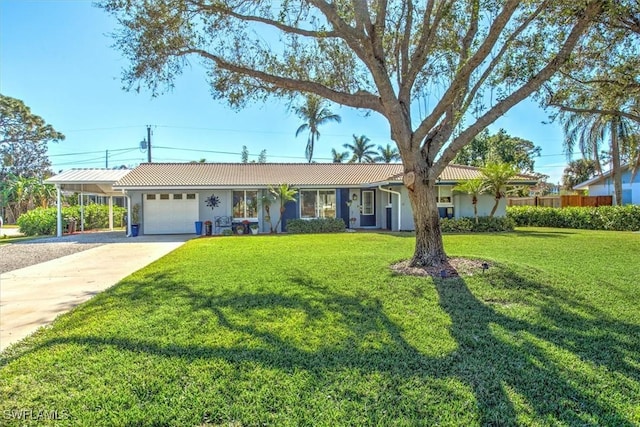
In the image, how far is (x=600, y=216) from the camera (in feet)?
63.2

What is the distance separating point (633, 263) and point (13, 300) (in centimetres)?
1225

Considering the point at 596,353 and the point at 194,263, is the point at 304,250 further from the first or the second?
the point at 596,353

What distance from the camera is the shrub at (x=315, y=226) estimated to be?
18484 mm

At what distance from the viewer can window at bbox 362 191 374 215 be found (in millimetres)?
21266

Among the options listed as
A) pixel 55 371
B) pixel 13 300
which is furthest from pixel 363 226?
pixel 55 371

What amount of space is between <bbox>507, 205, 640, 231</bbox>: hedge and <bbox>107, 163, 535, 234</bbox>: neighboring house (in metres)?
3.99

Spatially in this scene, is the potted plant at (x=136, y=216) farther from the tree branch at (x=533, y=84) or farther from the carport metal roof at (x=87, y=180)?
the tree branch at (x=533, y=84)

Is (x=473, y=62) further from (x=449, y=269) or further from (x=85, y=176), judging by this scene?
(x=85, y=176)

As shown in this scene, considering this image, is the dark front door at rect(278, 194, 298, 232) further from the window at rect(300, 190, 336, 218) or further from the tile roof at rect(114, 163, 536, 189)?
the tile roof at rect(114, 163, 536, 189)

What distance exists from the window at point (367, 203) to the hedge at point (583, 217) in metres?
9.08

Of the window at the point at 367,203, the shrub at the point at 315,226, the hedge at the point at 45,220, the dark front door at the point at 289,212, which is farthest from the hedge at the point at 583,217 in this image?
the hedge at the point at 45,220

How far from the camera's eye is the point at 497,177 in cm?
1770

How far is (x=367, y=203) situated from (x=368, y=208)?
284mm

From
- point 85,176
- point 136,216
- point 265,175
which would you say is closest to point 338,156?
point 265,175
